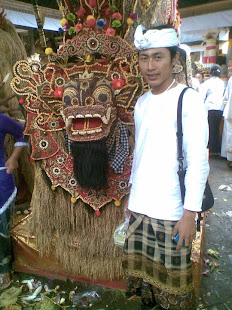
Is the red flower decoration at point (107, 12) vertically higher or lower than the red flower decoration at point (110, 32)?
higher

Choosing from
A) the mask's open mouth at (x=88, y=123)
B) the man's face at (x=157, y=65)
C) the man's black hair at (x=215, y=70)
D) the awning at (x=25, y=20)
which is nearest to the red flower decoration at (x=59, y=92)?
the mask's open mouth at (x=88, y=123)

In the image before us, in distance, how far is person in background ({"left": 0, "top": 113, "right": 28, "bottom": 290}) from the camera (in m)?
2.22

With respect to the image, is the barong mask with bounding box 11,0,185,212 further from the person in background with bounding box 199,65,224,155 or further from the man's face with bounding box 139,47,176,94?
the person in background with bounding box 199,65,224,155

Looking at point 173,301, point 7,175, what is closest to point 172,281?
point 173,301

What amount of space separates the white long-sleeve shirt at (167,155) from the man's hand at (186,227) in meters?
0.04

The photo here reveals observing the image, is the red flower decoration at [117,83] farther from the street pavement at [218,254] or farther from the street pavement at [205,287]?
the street pavement at [218,254]

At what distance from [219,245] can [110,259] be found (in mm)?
1312

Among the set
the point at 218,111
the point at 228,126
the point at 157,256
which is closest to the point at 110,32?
the point at 157,256

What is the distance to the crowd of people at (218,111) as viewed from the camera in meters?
5.36

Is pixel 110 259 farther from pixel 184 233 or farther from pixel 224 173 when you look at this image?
pixel 224 173

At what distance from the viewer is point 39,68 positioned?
82.7 inches

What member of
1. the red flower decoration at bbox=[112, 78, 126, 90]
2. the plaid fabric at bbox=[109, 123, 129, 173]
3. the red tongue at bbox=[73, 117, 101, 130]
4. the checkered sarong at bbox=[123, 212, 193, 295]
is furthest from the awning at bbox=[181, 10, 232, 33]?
the checkered sarong at bbox=[123, 212, 193, 295]

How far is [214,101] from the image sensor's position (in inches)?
235

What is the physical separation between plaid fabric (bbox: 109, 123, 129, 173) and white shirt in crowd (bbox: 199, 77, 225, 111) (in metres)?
4.36
